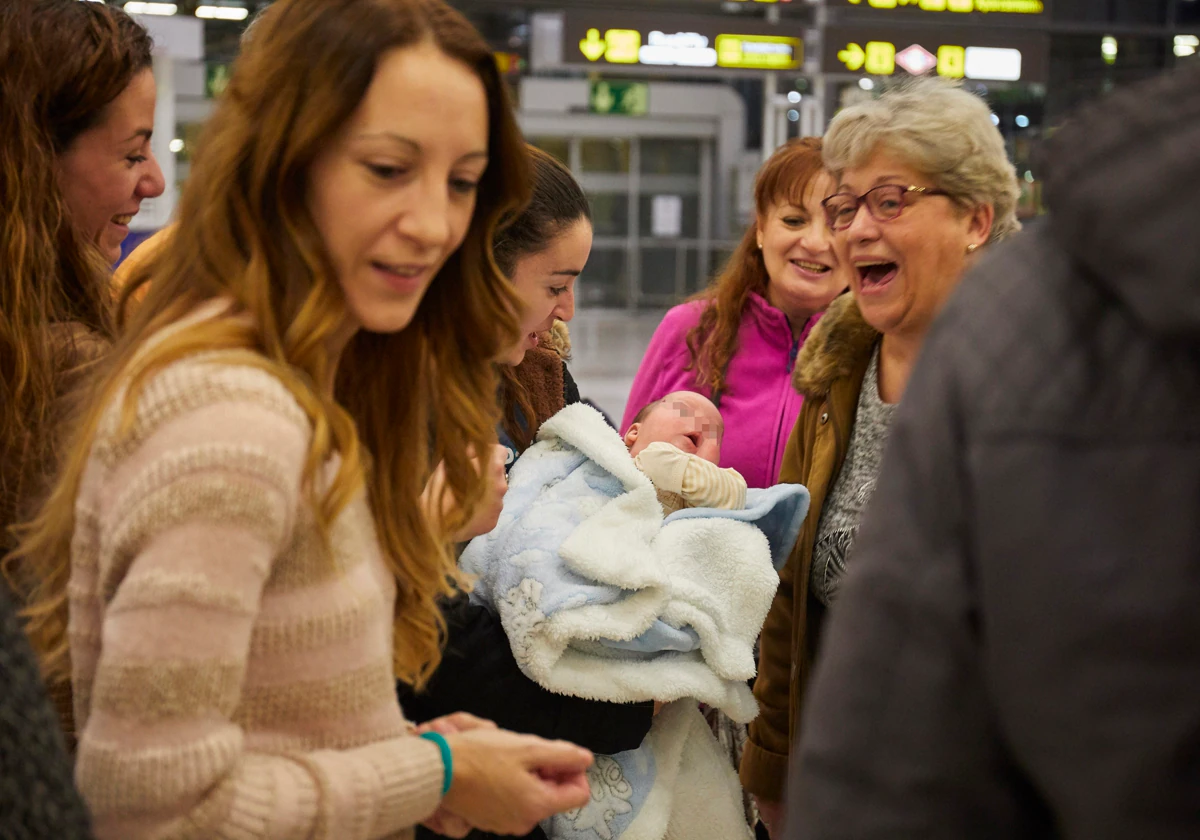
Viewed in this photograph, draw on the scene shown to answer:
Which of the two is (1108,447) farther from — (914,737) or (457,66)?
(457,66)

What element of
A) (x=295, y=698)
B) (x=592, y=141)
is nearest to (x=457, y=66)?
(x=295, y=698)

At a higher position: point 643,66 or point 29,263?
point 643,66

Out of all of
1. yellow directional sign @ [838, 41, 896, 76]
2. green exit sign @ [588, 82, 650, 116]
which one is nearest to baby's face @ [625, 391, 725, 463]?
yellow directional sign @ [838, 41, 896, 76]

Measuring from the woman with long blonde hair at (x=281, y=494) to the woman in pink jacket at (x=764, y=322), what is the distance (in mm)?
1792

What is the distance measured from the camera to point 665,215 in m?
18.6

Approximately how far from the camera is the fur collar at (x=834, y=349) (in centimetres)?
254

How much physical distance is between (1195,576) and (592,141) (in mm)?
17865

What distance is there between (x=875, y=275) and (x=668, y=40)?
688 cm

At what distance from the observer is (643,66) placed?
28.8 feet

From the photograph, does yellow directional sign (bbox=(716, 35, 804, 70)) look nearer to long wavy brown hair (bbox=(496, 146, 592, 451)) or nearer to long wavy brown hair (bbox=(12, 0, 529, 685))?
long wavy brown hair (bbox=(496, 146, 592, 451))

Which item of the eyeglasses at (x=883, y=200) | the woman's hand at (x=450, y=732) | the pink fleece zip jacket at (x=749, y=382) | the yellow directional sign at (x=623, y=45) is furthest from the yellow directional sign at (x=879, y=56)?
the woman's hand at (x=450, y=732)

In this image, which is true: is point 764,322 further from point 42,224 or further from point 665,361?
point 42,224

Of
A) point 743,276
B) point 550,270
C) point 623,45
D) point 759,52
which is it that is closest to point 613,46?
point 623,45

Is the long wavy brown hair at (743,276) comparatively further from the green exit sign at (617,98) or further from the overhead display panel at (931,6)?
the green exit sign at (617,98)
